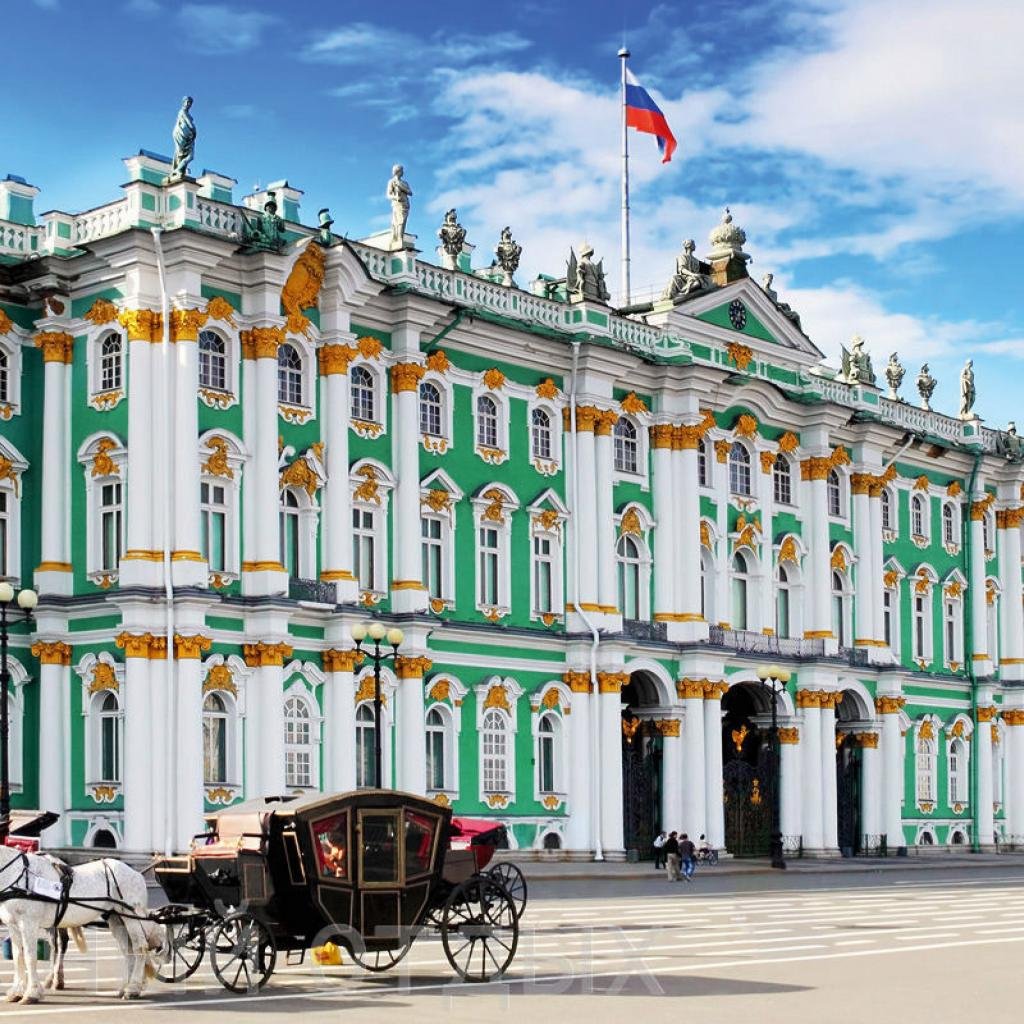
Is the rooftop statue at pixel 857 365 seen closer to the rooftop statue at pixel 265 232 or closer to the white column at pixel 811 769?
the white column at pixel 811 769

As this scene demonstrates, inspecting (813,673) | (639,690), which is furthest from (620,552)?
(813,673)

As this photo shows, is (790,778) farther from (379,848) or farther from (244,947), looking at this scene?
(244,947)

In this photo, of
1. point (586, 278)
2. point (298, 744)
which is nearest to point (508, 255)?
point (586, 278)

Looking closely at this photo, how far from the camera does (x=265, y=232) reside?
42.0m

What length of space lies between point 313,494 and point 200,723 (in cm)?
631

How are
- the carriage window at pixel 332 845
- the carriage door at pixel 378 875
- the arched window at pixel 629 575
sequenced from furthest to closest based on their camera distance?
the arched window at pixel 629 575, the carriage door at pixel 378 875, the carriage window at pixel 332 845

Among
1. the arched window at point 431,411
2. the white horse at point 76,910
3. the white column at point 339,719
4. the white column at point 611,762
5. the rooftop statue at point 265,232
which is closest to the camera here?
the white horse at point 76,910

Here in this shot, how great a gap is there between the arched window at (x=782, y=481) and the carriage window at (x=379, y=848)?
38.6 m

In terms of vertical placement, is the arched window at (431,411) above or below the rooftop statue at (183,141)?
below

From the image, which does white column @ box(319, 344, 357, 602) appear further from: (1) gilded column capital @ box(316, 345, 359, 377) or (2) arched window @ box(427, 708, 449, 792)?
(2) arched window @ box(427, 708, 449, 792)

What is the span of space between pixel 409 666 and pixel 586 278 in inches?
497

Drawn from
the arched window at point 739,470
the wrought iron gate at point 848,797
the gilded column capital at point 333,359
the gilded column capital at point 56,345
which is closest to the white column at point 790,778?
the wrought iron gate at point 848,797

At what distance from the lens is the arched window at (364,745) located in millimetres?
44562

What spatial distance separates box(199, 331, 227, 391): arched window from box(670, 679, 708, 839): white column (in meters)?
16.5
